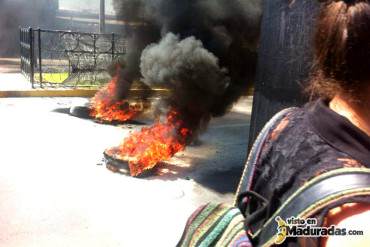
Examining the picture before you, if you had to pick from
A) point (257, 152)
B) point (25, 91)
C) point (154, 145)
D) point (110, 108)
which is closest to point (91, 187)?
point (154, 145)

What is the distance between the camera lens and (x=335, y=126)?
3.11 ft

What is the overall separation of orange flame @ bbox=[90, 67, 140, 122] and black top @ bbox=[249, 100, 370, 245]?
7.85 metres

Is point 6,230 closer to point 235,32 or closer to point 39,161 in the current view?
point 39,161

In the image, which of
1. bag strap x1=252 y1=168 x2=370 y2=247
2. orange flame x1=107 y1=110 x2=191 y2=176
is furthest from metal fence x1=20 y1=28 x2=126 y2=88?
bag strap x1=252 y1=168 x2=370 y2=247

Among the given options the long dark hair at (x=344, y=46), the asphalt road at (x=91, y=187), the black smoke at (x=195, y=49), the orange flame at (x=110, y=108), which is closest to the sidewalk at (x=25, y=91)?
the orange flame at (x=110, y=108)

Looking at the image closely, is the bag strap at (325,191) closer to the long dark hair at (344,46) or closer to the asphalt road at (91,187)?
the long dark hair at (344,46)

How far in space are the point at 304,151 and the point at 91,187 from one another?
14.5 ft

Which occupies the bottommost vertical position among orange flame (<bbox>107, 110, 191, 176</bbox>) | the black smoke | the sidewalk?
the sidewalk

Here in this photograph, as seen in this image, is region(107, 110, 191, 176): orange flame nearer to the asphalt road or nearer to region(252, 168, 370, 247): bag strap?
the asphalt road

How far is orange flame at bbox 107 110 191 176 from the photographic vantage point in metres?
5.72

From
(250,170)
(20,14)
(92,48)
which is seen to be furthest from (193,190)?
(20,14)

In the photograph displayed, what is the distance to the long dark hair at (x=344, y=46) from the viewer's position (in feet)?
2.92

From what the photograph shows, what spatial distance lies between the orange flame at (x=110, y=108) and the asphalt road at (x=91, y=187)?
0.71m

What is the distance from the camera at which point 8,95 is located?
35.8 feet
